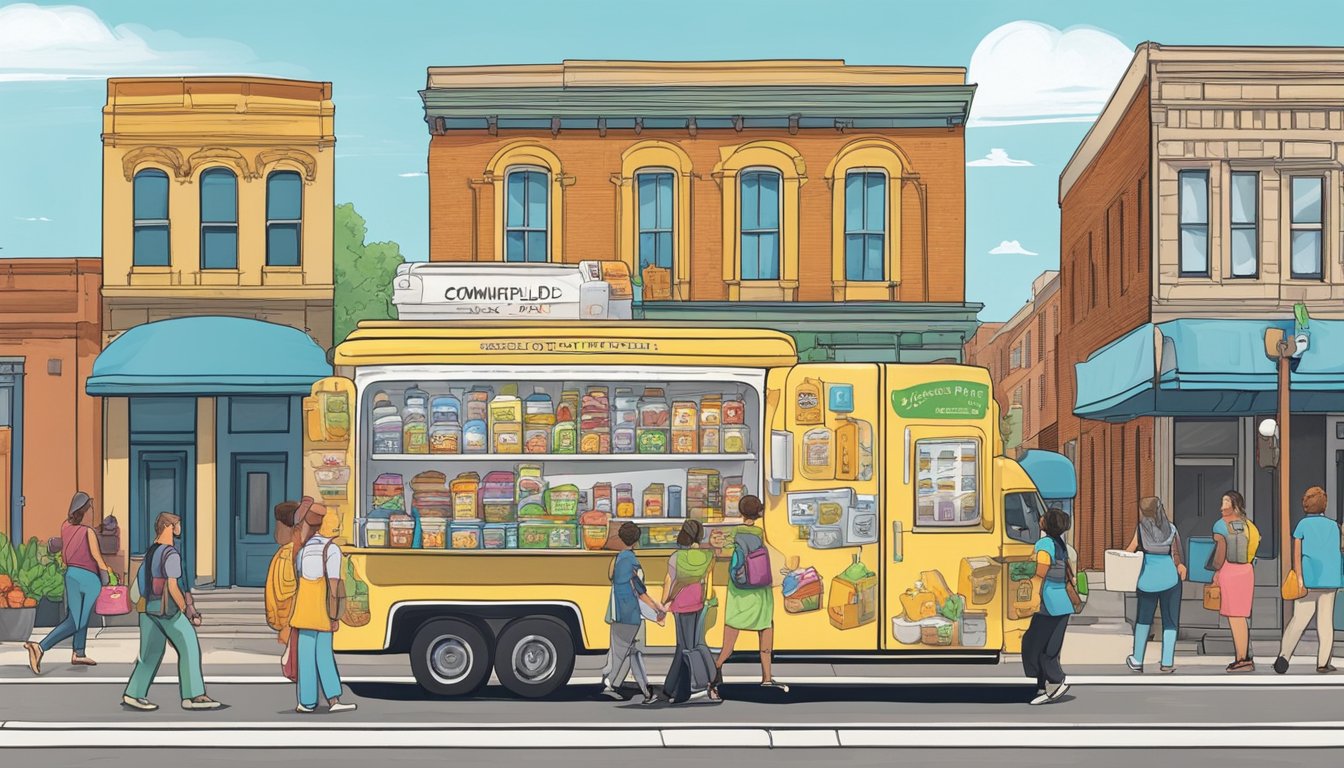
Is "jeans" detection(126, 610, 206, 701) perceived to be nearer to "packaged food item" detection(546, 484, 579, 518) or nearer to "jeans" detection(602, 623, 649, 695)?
"packaged food item" detection(546, 484, 579, 518)

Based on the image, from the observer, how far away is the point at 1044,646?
613 inches

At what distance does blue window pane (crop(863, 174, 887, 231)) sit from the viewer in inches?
1122

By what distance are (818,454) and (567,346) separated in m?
2.43

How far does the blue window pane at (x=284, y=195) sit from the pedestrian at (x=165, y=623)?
13.4 metres

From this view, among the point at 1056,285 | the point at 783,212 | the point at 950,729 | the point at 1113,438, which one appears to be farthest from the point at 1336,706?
the point at 1056,285

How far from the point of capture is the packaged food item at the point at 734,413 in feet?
52.7

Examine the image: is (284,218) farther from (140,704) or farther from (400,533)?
(140,704)

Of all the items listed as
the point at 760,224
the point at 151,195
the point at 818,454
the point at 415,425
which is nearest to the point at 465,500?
the point at 415,425

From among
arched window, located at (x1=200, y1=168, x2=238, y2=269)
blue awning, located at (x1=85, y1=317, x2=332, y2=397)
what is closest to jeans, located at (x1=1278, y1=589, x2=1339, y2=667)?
blue awning, located at (x1=85, y1=317, x2=332, y2=397)

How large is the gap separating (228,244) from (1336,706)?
1825 cm

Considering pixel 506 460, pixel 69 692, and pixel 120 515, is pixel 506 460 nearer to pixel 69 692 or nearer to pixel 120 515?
pixel 69 692

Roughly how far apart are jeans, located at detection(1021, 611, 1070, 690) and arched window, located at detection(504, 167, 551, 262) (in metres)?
14.7

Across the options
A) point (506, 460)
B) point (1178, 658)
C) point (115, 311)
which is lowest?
point (1178, 658)

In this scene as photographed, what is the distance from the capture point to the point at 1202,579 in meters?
24.8
